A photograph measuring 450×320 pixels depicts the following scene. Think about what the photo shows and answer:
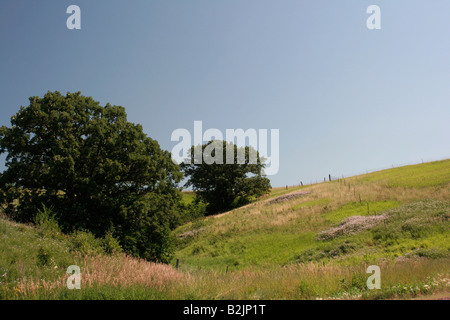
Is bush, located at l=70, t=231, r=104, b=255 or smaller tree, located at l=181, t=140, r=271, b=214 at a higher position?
smaller tree, located at l=181, t=140, r=271, b=214

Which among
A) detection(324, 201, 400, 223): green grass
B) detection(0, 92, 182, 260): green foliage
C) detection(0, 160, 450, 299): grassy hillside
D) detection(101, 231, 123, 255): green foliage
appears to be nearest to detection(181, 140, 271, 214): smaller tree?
detection(0, 160, 450, 299): grassy hillside

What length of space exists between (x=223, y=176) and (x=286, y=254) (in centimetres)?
4280

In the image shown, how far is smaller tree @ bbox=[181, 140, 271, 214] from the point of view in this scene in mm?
71562

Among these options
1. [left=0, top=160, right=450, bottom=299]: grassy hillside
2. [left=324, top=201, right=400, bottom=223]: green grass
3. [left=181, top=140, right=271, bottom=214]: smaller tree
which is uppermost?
[left=181, top=140, right=271, bottom=214]: smaller tree

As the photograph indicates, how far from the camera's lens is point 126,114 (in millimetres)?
30531

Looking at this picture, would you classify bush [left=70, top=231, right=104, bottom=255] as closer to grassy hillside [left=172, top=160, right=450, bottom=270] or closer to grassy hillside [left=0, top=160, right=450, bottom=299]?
grassy hillside [left=0, top=160, right=450, bottom=299]

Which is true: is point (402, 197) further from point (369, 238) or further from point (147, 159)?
point (147, 159)

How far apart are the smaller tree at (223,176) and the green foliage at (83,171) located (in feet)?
135

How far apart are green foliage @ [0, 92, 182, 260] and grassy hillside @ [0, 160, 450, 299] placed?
5.15m

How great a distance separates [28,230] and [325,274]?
648 inches

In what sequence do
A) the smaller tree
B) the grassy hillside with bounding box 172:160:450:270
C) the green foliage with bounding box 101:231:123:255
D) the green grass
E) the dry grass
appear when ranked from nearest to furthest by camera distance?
the dry grass
the green foliage with bounding box 101:231:123:255
the grassy hillside with bounding box 172:160:450:270
the green grass
the smaller tree

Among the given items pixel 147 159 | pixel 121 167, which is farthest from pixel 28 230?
pixel 147 159

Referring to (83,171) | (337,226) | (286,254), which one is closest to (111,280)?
(83,171)

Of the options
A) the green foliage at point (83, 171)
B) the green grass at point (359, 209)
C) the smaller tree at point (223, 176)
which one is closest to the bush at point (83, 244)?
the green foliage at point (83, 171)
